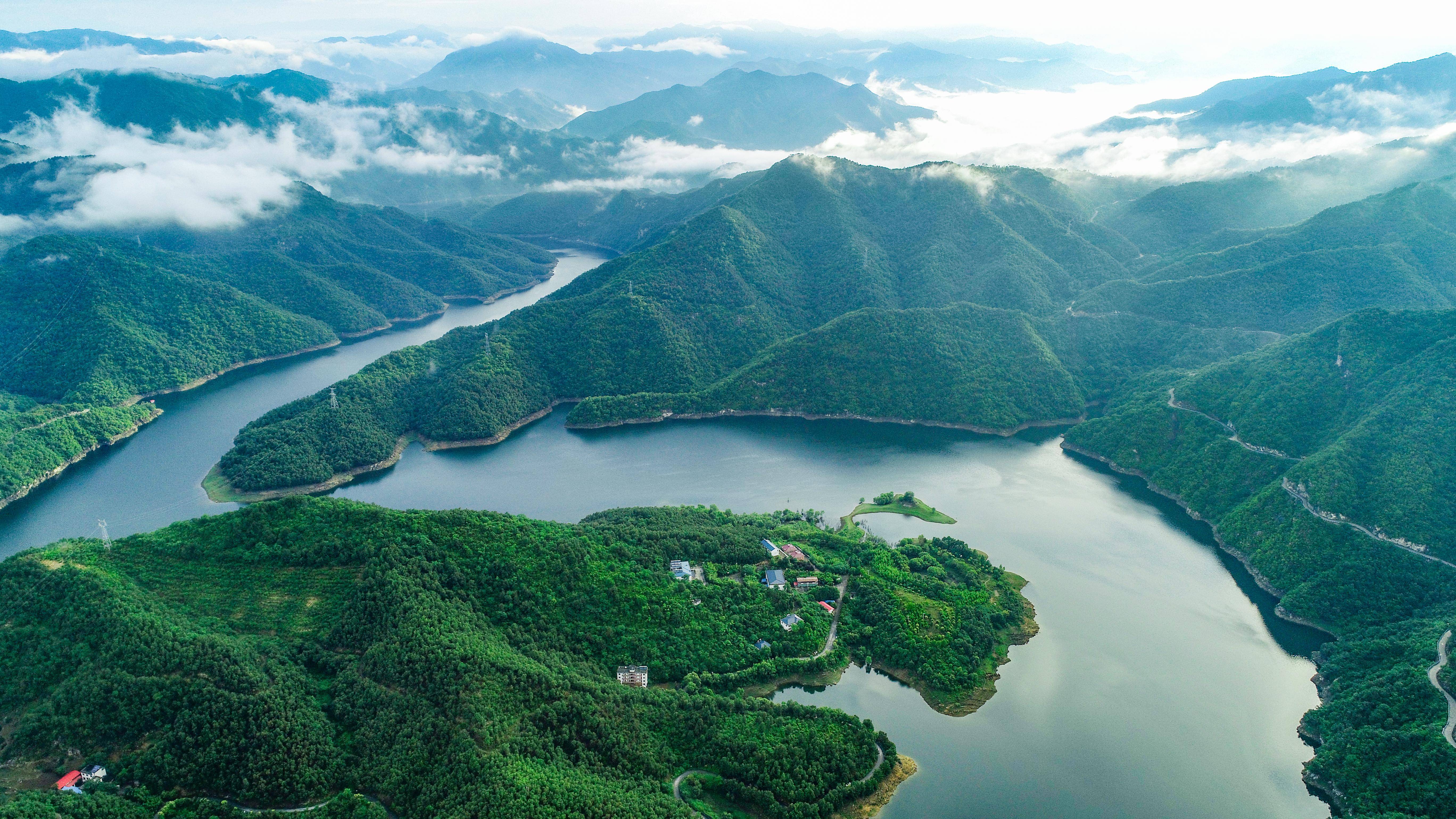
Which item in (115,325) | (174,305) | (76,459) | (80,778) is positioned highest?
(80,778)

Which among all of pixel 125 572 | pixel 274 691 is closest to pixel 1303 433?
pixel 274 691

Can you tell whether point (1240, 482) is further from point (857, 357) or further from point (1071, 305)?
point (1071, 305)

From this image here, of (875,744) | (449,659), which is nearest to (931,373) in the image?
(875,744)

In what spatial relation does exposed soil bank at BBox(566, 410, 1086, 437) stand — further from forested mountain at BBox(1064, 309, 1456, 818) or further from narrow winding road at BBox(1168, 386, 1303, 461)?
narrow winding road at BBox(1168, 386, 1303, 461)

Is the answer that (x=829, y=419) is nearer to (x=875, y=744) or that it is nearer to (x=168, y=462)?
(x=875, y=744)

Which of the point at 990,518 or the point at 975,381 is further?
the point at 975,381
